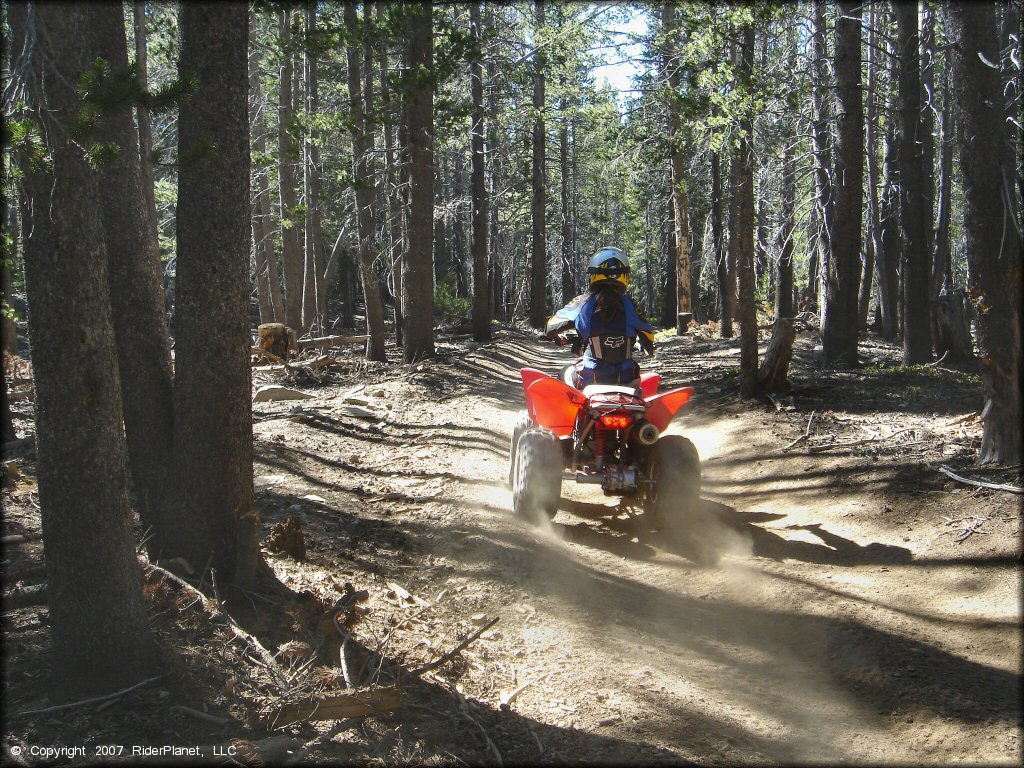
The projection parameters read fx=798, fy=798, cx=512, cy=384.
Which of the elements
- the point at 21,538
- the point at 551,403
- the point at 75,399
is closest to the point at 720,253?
the point at 551,403

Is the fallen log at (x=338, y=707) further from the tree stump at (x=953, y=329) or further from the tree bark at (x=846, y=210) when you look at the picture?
the tree stump at (x=953, y=329)

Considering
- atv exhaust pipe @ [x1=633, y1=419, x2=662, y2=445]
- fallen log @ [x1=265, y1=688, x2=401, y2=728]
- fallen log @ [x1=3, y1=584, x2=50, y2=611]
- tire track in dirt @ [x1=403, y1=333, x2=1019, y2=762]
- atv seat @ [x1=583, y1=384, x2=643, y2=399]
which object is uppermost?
atv seat @ [x1=583, y1=384, x2=643, y2=399]

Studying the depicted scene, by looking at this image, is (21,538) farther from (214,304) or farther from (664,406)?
(664,406)

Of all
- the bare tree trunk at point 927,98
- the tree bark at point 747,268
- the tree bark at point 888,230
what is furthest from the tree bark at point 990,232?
the tree bark at point 888,230

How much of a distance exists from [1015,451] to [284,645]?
5.98 meters

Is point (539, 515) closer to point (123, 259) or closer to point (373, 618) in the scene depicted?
point (373, 618)

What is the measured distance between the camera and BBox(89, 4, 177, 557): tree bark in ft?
16.1

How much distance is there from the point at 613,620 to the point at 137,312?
12.3ft

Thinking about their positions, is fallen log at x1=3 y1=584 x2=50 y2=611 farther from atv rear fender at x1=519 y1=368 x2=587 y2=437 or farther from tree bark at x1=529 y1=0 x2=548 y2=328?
tree bark at x1=529 y1=0 x2=548 y2=328

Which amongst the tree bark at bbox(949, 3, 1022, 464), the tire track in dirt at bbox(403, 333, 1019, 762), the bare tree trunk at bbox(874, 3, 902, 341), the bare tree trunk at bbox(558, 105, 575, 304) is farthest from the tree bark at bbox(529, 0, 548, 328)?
the tire track in dirt at bbox(403, 333, 1019, 762)

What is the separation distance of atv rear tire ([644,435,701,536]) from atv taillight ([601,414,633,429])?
368mm

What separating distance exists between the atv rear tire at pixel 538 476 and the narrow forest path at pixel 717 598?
26 cm

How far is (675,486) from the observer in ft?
22.9

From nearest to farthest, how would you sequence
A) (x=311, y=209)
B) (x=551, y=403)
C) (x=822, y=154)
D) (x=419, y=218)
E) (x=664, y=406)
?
(x=664, y=406) < (x=551, y=403) < (x=822, y=154) < (x=419, y=218) < (x=311, y=209)
